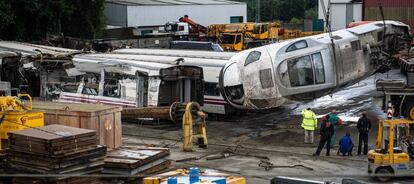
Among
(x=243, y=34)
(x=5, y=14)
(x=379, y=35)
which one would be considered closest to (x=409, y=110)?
(x=379, y=35)

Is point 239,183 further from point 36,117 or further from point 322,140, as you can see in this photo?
point 322,140

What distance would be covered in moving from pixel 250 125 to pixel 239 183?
44.2 ft

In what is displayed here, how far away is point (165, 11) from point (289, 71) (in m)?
37.9

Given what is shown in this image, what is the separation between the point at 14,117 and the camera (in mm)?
16031

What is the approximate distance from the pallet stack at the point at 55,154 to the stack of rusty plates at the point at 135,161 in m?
0.93

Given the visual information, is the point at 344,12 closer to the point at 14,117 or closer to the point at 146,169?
the point at 146,169

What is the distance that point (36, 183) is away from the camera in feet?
45.7

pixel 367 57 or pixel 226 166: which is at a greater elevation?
pixel 367 57

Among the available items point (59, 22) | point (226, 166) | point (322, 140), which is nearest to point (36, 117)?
point (226, 166)

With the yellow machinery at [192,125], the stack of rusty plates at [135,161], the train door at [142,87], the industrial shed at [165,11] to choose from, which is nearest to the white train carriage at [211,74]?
the train door at [142,87]

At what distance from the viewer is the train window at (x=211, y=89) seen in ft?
86.6

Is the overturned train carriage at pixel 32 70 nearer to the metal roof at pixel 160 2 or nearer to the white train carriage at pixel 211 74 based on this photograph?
the white train carriage at pixel 211 74

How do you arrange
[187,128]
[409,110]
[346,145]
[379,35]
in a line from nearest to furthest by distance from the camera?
1. [346,145]
2. [187,128]
3. [409,110]
4. [379,35]

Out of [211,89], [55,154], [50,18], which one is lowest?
[55,154]
